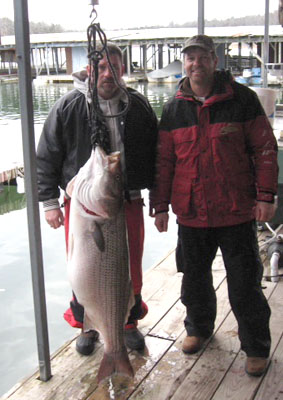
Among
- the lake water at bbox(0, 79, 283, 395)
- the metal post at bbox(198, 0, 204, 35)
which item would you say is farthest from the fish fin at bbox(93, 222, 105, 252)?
the metal post at bbox(198, 0, 204, 35)

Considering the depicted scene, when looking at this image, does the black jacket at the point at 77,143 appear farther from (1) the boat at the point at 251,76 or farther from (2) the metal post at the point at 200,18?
(1) the boat at the point at 251,76

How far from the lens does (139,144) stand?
279cm

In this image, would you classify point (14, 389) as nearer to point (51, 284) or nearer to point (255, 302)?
point (255, 302)

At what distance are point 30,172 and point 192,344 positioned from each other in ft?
4.83

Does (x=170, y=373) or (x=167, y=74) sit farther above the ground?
(x=167, y=74)

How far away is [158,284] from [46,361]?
153 centimetres

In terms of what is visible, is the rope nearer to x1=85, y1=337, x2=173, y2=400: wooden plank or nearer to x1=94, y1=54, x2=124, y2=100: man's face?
x1=94, y1=54, x2=124, y2=100: man's face

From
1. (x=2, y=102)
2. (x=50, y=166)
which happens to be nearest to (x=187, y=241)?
(x=50, y=166)

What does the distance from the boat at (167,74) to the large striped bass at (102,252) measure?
128 feet

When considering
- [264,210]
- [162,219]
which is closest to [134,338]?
[162,219]

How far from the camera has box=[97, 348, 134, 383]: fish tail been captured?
7.28 ft

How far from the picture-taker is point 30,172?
251cm

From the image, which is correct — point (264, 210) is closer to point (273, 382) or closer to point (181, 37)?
point (273, 382)

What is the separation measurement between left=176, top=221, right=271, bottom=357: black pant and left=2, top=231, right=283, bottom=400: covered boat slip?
0.61 ft
